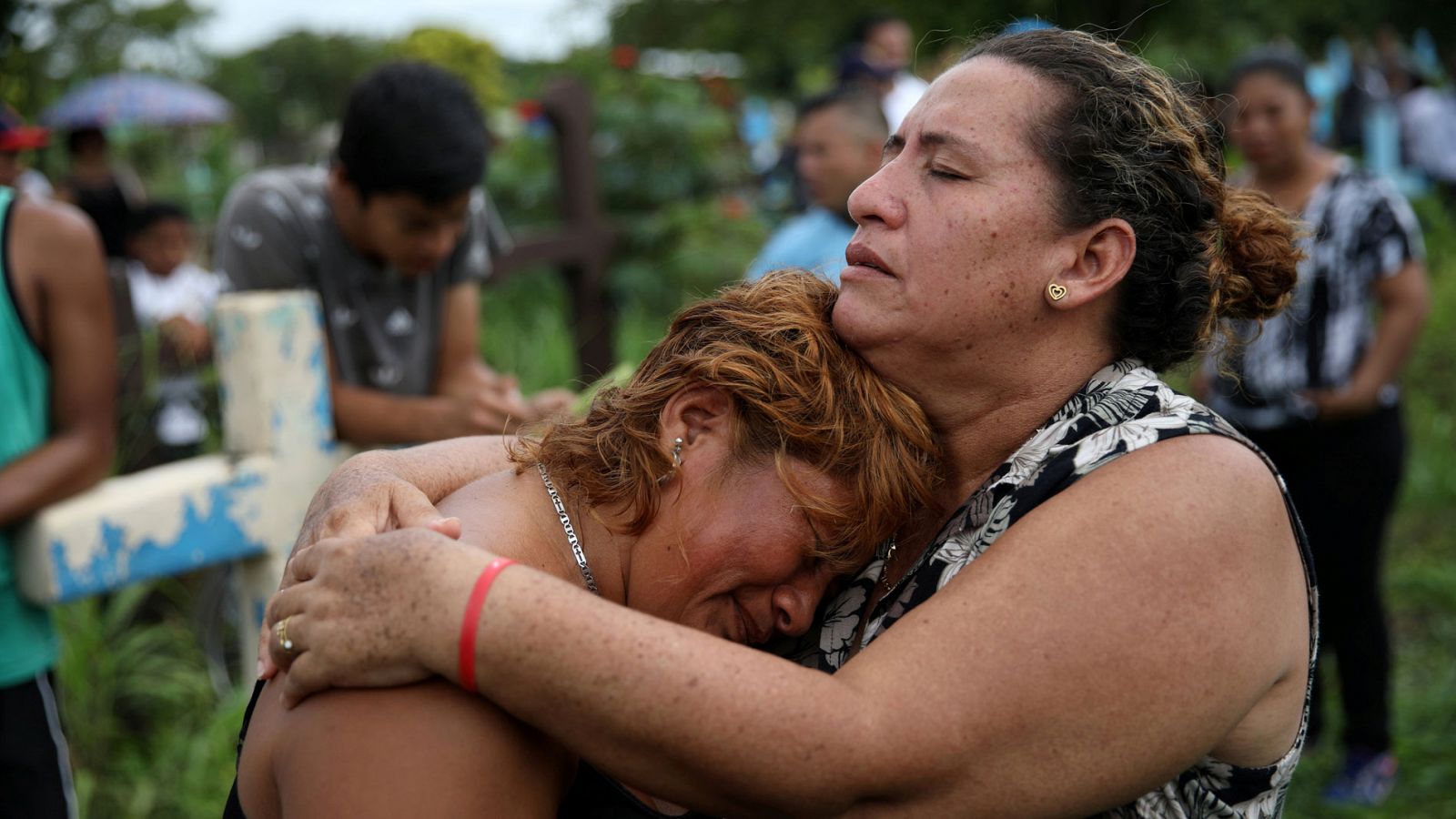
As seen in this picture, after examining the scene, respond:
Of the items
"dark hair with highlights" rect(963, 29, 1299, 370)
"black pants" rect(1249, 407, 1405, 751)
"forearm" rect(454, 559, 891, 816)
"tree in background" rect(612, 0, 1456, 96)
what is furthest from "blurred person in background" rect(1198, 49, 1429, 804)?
"tree in background" rect(612, 0, 1456, 96)

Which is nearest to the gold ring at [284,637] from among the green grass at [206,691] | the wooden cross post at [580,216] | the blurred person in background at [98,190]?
the green grass at [206,691]

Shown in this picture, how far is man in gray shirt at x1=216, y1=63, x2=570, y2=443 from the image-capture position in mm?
3723

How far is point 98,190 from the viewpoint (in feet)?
27.8

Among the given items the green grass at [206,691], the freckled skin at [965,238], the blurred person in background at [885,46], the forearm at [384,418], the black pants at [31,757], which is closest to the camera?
the freckled skin at [965,238]

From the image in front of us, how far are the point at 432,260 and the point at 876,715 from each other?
266 cm

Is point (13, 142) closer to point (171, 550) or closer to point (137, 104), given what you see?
point (171, 550)

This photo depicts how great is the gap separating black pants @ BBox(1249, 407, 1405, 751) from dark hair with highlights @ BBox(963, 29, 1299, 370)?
2791 millimetres

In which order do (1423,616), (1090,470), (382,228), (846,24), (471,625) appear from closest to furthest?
1. (471,625)
2. (1090,470)
3. (382,228)
4. (1423,616)
5. (846,24)

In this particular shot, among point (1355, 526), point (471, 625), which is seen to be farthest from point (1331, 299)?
point (471, 625)

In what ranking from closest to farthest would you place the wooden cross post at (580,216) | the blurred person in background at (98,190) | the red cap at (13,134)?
the red cap at (13,134) < the wooden cross post at (580,216) < the blurred person in background at (98,190)

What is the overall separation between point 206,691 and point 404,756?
3.32 meters

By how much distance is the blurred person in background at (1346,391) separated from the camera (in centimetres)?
466

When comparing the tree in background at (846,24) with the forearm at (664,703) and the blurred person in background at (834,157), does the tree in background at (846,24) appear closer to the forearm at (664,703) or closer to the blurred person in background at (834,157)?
the blurred person in background at (834,157)

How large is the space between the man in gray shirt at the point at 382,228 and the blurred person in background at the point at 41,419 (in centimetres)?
60
